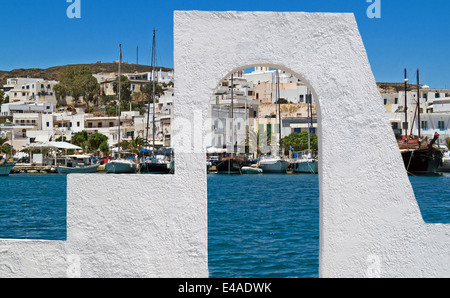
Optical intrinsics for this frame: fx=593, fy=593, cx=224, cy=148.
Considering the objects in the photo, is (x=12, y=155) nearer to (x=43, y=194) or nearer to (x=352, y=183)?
(x=43, y=194)

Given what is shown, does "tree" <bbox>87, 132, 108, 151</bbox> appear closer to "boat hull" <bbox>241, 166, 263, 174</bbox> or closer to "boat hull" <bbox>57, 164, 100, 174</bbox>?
"boat hull" <bbox>57, 164, 100, 174</bbox>

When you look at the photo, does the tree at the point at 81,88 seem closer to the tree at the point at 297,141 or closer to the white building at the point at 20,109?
the white building at the point at 20,109

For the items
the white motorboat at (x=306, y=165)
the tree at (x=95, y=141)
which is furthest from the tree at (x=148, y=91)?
the white motorboat at (x=306, y=165)

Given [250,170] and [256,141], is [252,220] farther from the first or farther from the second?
[256,141]

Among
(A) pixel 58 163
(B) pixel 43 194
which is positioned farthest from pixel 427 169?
(A) pixel 58 163

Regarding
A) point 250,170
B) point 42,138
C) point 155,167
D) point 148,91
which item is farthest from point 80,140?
point 148,91
